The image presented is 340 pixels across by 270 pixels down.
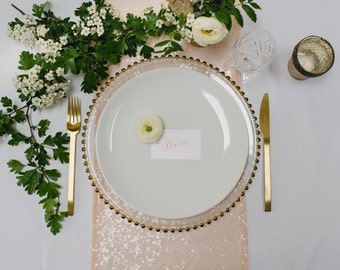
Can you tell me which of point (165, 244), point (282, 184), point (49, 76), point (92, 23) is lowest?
point (165, 244)

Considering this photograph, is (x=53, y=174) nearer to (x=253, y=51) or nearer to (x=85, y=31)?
(x=85, y=31)

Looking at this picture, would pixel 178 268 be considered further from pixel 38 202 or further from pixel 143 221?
pixel 38 202

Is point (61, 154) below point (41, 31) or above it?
below

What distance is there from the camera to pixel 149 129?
0.76 metres

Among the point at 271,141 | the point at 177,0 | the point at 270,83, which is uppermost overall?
the point at 177,0

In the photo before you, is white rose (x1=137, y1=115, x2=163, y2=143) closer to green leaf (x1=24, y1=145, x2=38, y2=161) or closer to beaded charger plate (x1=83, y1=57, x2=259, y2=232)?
beaded charger plate (x1=83, y1=57, x2=259, y2=232)

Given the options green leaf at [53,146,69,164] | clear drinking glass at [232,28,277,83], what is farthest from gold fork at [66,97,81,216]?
clear drinking glass at [232,28,277,83]

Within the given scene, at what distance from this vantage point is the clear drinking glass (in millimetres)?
796

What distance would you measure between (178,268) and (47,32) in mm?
557

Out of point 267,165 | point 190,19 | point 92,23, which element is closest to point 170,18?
point 190,19

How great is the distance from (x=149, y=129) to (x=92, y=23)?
0.24 metres

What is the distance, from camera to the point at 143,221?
75cm

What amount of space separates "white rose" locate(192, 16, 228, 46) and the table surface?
0.44 ft

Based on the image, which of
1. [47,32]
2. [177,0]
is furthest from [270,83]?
[47,32]
